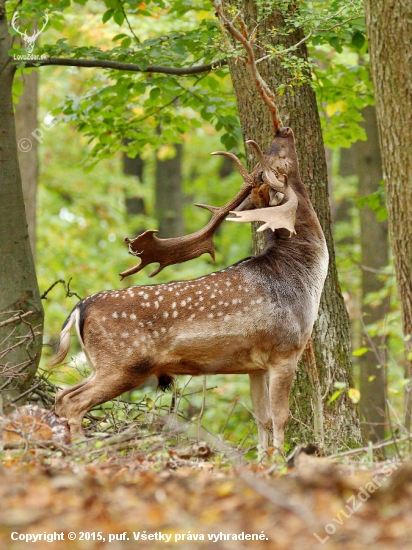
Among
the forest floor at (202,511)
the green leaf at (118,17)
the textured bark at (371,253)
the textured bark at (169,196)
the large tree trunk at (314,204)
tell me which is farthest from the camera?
the textured bark at (169,196)

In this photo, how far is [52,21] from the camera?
937 cm

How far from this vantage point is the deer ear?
5.98 metres

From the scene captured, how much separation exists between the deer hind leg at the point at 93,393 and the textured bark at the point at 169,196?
13413 millimetres

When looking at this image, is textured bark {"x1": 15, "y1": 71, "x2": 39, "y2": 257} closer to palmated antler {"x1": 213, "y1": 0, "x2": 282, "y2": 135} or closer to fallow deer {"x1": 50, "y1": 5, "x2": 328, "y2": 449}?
fallow deer {"x1": 50, "y1": 5, "x2": 328, "y2": 449}

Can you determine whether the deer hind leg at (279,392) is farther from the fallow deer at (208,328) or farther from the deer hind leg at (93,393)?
the deer hind leg at (93,393)

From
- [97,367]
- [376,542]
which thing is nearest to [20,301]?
[97,367]

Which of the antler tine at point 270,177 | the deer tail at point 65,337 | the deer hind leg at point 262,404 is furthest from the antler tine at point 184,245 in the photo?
the deer hind leg at point 262,404

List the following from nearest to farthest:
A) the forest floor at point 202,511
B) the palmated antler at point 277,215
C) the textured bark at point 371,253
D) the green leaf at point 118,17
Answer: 1. the forest floor at point 202,511
2. the palmated antler at point 277,215
3. the green leaf at point 118,17
4. the textured bark at point 371,253

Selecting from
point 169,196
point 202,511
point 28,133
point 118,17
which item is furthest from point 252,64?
point 169,196

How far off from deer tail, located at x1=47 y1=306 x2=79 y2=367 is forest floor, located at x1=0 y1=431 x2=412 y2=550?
238 cm

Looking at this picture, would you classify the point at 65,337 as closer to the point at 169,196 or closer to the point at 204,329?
the point at 204,329

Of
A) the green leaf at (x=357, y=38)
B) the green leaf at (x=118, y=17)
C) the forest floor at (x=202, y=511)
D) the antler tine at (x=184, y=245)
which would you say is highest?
the green leaf at (x=118, y=17)

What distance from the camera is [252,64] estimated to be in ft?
20.2

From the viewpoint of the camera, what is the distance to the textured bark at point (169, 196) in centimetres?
2017
